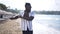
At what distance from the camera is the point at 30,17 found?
1626mm

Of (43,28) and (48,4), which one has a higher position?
(48,4)

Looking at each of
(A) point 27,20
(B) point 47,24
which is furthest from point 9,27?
(B) point 47,24

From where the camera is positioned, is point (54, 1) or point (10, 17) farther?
point (54, 1)

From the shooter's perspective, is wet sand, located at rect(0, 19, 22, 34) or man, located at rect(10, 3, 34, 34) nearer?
man, located at rect(10, 3, 34, 34)

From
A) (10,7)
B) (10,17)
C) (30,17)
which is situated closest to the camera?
(30,17)

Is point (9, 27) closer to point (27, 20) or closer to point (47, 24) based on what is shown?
point (27, 20)

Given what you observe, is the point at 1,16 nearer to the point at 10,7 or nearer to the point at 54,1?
the point at 10,7

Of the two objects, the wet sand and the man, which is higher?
the man

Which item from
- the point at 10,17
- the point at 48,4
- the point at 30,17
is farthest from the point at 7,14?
the point at 48,4

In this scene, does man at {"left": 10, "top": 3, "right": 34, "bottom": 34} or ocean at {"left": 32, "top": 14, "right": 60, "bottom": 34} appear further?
ocean at {"left": 32, "top": 14, "right": 60, "bottom": 34}

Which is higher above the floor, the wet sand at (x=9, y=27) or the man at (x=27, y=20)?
the man at (x=27, y=20)

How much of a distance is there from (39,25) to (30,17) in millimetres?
456

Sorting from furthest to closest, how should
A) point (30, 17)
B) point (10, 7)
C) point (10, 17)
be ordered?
point (10, 7) → point (10, 17) → point (30, 17)

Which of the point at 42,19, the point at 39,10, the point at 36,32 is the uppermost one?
the point at 39,10
